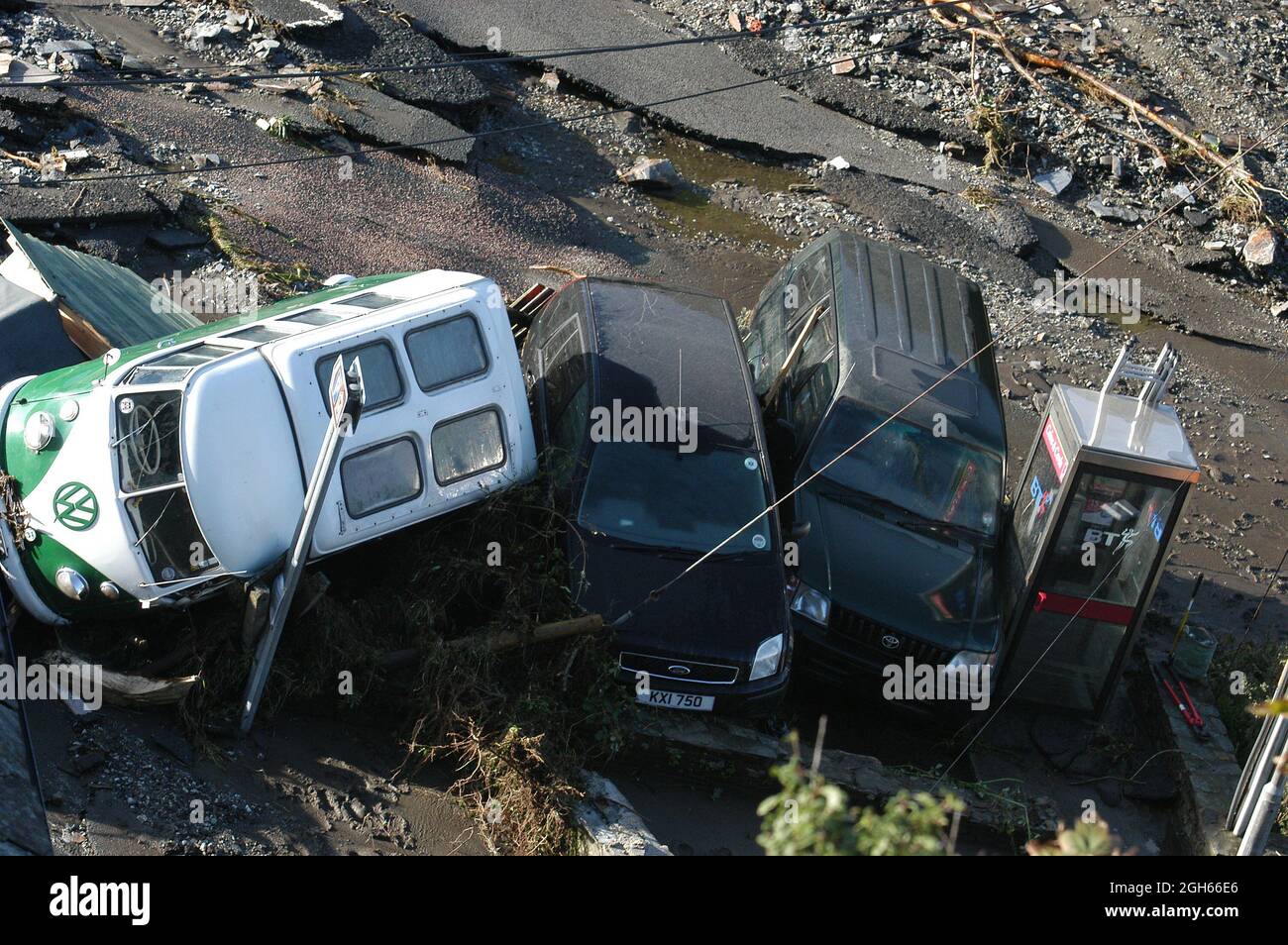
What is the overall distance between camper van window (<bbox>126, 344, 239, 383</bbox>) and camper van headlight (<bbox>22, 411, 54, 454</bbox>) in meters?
0.49

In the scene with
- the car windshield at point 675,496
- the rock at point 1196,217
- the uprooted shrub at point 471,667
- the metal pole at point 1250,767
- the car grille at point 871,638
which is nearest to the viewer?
the uprooted shrub at point 471,667

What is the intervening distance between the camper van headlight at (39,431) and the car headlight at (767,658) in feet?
13.8

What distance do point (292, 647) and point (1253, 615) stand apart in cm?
776

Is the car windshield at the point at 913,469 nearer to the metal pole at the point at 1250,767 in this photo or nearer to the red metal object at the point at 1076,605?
the red metal object at the point at 1076,605

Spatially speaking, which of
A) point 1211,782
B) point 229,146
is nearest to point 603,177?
point 229,146

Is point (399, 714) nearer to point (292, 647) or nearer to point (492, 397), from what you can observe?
point (292, 647)

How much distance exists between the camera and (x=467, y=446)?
7.53 m

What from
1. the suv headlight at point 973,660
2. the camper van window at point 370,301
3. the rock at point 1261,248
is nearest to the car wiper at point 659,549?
the suv headlight at point 973,660

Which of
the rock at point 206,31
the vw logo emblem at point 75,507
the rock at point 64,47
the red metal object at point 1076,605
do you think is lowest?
the red metal object at point 1076,605

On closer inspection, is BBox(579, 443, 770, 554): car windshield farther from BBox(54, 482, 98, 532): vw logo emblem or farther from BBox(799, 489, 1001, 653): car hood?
BBox(54, 482, 98, 532): vw logo emblem

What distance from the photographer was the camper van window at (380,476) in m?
7.07

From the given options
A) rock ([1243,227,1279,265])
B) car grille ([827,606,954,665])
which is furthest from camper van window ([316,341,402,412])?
rock ([1243,227,1279,265])

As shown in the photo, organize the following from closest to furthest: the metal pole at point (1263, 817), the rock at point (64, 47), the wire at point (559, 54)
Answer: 1. the metal pole at point (1263, 817)
2. the wire at point (559, 54)
3. the rock at point (64, 47)

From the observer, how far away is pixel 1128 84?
1664 cm
